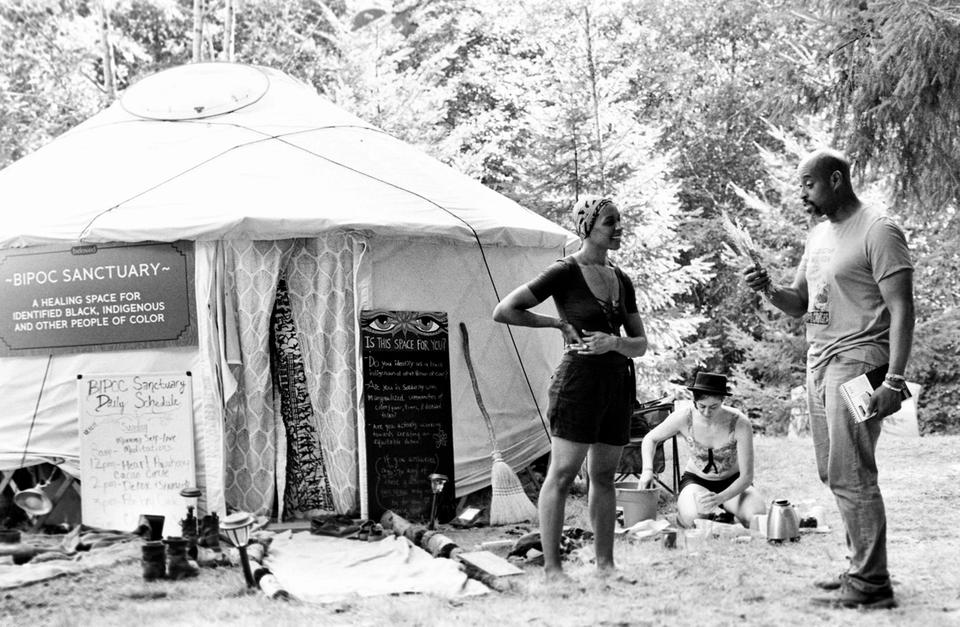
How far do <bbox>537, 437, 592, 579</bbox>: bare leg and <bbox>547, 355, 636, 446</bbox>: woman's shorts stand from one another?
0.14 feet

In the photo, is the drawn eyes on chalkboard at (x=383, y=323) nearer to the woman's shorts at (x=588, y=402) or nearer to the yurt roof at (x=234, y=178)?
the yurt roof at (x=234, y=178)

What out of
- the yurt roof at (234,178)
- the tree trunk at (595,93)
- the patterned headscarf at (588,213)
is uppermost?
the tree trunk at (595,93)

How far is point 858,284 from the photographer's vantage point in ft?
11.6

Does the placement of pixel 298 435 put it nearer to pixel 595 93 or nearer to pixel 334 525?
pixel 334 525

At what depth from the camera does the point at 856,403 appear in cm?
342

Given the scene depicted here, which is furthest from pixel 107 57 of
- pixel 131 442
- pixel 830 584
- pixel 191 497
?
pixel 830 584

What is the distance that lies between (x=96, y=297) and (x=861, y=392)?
4.23 m

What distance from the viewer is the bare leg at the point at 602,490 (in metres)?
4.02

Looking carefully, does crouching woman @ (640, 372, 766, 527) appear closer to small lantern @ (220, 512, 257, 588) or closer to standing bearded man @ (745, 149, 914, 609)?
standing bearded man @ (745, 149, 914, 609)

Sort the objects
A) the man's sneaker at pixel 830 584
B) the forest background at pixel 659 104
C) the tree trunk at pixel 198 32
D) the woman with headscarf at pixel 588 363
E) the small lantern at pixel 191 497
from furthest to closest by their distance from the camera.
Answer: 1. the tree trunk at pixel 198 32
2. the forest background at pixel 659 104
3. the small lantern at pixel 191 497
4. the woman with headscarf at pixel 588 363
5. the man's sneaker at pixel 830 584

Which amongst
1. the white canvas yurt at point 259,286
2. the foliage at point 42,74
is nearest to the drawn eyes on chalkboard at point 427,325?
the white canvas yurt at point 259,286

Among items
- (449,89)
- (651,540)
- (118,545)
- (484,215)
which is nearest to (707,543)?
(651,540)

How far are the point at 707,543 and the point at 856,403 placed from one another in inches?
67.6

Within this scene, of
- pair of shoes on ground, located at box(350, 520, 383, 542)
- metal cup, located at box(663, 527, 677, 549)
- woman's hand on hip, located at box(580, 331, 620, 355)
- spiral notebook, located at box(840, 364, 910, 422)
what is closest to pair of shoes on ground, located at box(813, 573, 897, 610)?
spiral notebook, located at box(840, 364, 910, 422)
